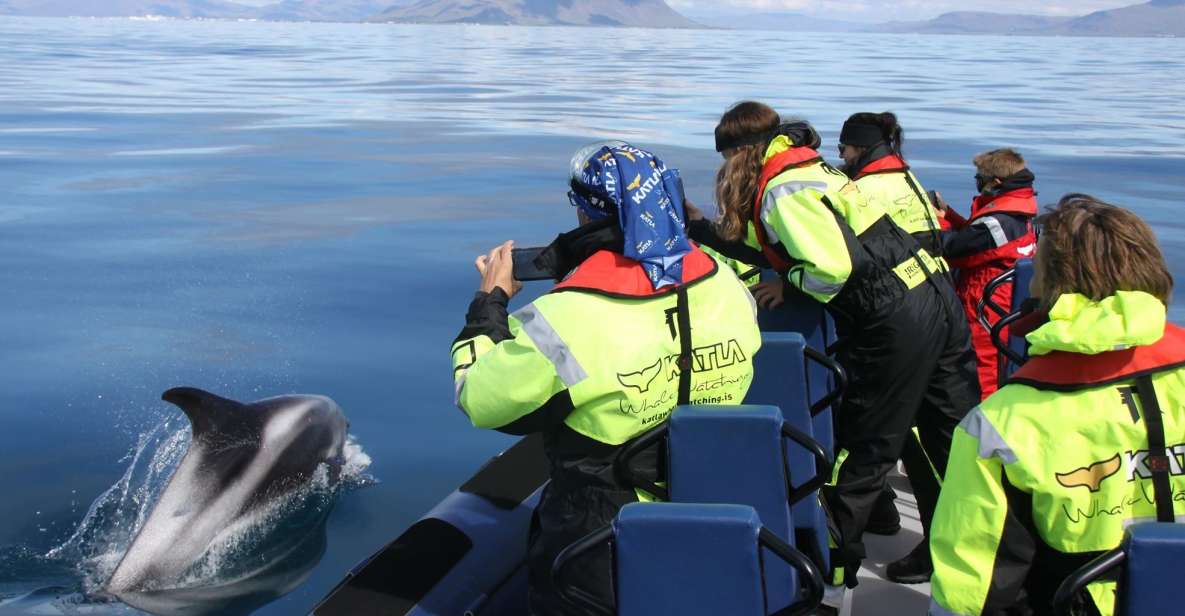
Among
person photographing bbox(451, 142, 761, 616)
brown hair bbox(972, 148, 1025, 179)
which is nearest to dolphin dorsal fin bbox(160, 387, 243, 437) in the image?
person photographing bbox(451, 142, 761, 616)

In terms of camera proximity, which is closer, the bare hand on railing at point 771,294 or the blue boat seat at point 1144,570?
the blue boat seat at point 1144,570

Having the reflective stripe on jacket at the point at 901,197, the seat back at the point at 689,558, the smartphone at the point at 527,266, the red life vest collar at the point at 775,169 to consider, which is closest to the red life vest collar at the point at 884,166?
the reflective stripe on jacket at the point at 901,197

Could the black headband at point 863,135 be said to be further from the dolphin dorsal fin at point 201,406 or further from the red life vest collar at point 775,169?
the dolphin dorsal fin at point 201,406

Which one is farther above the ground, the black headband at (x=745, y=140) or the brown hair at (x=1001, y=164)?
the black headband at (x=745, y=140)

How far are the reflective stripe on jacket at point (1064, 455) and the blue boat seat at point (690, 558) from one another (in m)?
0.39

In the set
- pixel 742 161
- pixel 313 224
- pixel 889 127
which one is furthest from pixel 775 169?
pixel 313 224

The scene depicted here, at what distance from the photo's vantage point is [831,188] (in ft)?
14.5

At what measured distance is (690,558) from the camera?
2666 millimetres

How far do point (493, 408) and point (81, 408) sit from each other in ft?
21.9

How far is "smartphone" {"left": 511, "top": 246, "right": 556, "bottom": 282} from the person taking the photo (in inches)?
140

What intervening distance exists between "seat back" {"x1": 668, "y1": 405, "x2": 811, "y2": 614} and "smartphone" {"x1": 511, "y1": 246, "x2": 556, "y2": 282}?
2.12ft

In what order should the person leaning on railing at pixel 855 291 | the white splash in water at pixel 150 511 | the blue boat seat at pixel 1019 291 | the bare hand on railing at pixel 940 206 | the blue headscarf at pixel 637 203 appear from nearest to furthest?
1. the blue headscarf at pixel 637 203
2. the person leaning on railing at pixel 855 291
3. the blue boat seat at pixel 1019 291
4. the white splash in water at pixel 150 511
5. the bare hand on railing at pixel 940 206

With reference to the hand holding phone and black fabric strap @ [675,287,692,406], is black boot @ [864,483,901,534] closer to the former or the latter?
black fabric strap @ [675,287,692,406]

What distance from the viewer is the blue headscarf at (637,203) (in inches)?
125
